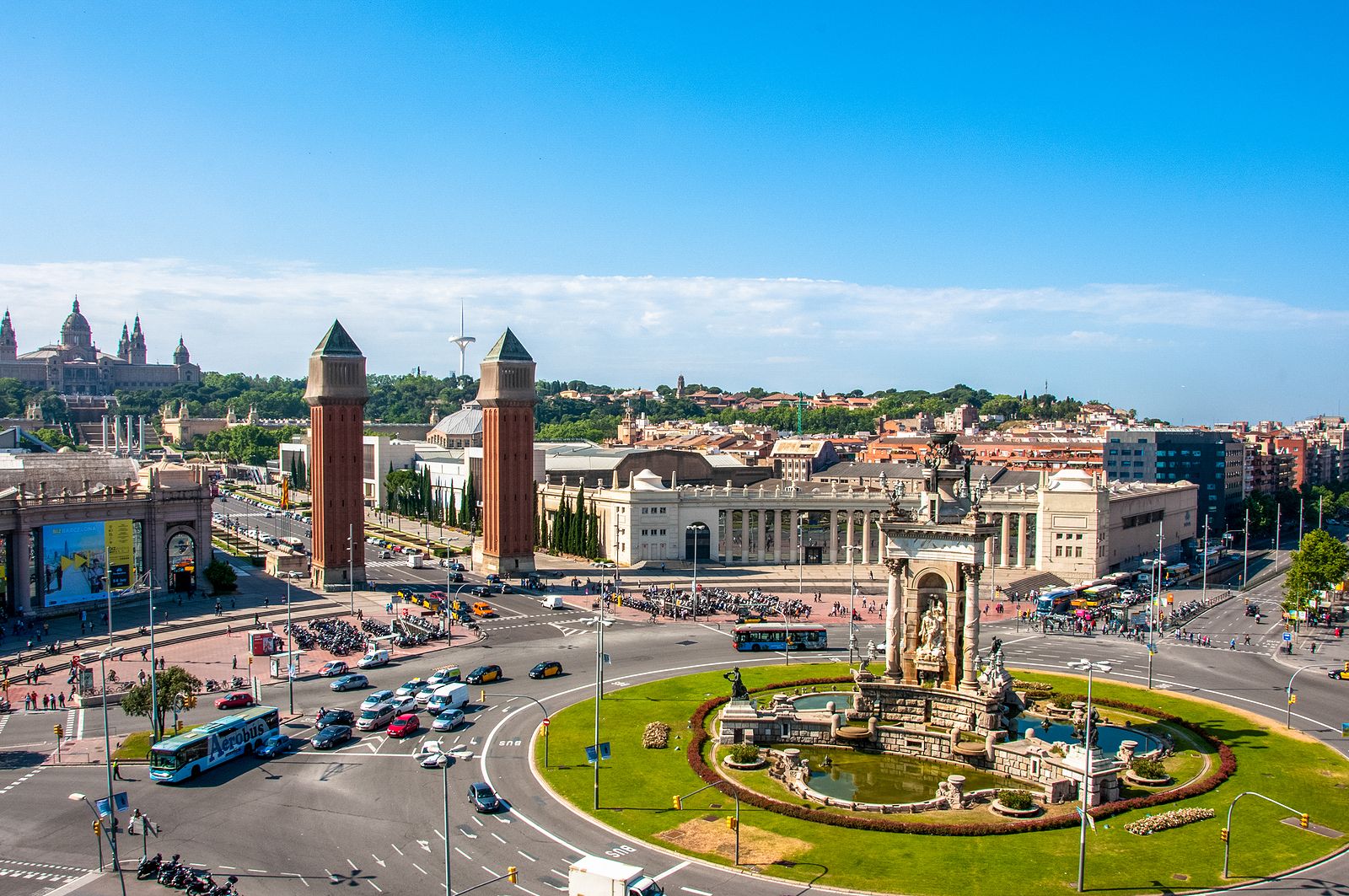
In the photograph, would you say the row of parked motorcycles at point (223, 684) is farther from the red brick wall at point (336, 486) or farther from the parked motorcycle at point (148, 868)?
the red brick wall at point (336, 486)

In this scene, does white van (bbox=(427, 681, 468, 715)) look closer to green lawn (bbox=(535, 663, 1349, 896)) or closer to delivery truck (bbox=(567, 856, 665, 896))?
green lawn (bbox=(535, 663, 1349, 896))

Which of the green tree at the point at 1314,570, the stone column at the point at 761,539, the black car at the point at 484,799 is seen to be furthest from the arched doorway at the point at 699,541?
the black car at the point at 484,799

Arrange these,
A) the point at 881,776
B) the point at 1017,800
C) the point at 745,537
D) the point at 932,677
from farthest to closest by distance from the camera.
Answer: the point at 745,537
the point at 932,677
the point at 881,776
the point at 1017,800

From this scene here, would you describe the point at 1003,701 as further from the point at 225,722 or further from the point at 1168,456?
the point at 1168,456

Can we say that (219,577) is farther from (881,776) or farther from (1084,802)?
(1084,802)

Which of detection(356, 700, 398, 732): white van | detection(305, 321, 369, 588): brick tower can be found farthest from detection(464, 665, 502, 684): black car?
detection(305, 321, 369, 588): brick tower

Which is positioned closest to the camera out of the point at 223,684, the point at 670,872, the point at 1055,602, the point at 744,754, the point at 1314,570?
the point at 670,872

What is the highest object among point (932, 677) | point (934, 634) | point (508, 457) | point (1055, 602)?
point (508, 457)

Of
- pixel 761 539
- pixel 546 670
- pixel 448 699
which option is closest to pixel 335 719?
pixel 448 699
